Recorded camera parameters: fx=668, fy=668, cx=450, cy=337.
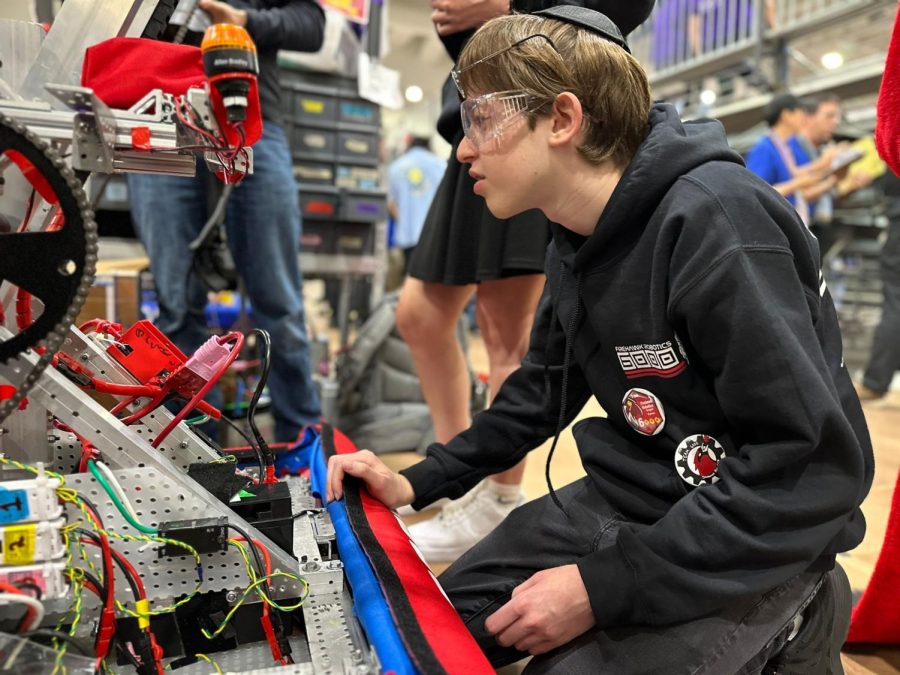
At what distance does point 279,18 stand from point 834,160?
2913 mm

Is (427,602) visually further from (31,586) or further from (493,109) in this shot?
(493,109)

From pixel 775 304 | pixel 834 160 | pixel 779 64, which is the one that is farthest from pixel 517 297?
pixel 779 64

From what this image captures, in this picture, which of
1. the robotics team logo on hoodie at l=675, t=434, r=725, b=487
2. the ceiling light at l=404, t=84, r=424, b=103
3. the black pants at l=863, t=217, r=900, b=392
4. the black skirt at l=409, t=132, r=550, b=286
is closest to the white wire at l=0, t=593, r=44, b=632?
the robotics team logo on hoodie at l=675, t=434, r=725, b=487

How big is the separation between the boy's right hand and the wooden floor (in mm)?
466

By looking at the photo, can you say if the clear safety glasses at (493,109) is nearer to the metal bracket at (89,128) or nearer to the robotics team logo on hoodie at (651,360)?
Answer: the robotics team logo on hoodie at (651,360)

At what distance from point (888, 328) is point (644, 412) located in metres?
2.87

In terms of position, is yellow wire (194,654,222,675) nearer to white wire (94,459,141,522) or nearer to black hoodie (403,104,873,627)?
white wire (94,459,141,522)

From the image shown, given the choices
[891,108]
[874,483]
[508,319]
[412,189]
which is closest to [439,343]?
[508,319]

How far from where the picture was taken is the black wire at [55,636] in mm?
638

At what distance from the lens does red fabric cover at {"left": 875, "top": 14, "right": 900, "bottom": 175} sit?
1.04 m

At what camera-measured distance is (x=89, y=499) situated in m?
0.74

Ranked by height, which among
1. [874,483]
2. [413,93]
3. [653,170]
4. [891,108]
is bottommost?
[874,483]

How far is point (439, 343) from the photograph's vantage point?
1.63 m

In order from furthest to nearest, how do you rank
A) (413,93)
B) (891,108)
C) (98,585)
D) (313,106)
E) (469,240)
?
(413,93) < (313,106) < (469,240) < (891,108) < (98,585)
